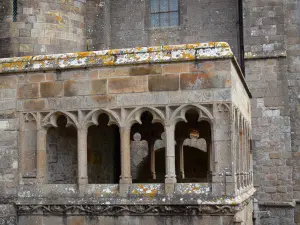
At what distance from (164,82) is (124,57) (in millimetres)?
681

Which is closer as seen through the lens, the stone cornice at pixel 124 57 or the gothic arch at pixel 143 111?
the stone cornice at pixel 124 57

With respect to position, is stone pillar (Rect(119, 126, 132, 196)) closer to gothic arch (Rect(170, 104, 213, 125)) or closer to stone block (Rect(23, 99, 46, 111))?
gothic arch (Rect(170, 104, 213, 125))

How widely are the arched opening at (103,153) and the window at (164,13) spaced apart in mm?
4971

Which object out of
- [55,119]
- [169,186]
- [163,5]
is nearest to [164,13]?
[163,5]

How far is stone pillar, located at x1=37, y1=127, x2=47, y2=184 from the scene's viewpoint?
25.6ft

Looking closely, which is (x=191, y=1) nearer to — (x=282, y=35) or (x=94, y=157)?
(x=282, y=35)

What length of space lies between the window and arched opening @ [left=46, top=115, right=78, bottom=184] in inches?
252

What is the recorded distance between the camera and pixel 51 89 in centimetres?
784

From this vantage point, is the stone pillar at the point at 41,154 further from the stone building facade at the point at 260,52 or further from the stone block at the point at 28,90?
the stone building facade at the point at 260,52

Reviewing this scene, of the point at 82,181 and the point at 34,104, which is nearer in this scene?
the point at 82,181

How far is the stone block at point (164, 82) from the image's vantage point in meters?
7.35

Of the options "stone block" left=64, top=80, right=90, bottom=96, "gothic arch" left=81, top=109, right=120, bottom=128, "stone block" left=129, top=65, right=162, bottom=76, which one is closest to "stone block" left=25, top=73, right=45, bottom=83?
"stone block" left=64, top=80, right=90, bottom=96

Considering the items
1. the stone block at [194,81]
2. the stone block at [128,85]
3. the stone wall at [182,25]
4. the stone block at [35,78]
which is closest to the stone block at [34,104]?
the stone block at [35,78]

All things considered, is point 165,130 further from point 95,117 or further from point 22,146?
point 22,146
